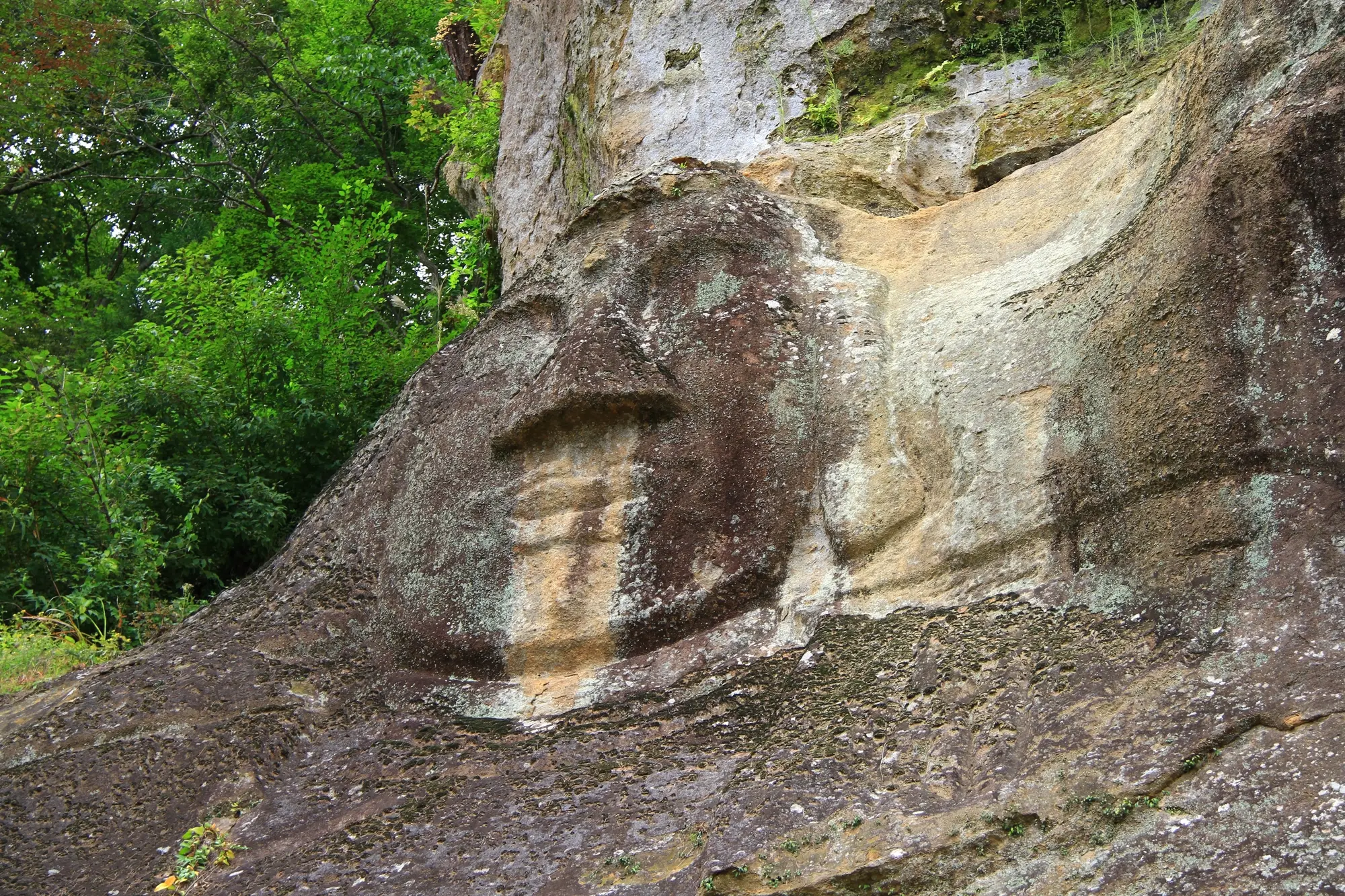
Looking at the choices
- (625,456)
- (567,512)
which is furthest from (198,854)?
(625,456)

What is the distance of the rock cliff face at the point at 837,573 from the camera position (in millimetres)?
3602

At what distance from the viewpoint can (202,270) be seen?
446 inches

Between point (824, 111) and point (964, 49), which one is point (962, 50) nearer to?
point (964, 49)

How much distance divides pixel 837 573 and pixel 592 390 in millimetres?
1125

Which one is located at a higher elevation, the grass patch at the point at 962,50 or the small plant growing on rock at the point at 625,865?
the grass patch at the point at 962,50

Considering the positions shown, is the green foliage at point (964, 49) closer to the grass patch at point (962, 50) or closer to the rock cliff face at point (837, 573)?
the grass patch at point (962, 50)

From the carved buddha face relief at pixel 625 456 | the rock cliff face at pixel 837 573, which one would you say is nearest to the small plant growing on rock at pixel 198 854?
the rock cliff face at pixel 837 573

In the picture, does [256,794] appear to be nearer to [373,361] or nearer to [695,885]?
[695,885]

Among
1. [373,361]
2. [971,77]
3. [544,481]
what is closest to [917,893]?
[544,481]

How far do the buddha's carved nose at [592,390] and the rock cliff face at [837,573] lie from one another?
0.05ft

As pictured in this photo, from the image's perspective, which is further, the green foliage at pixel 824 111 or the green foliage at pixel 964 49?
the green foliage at pixel 824 111

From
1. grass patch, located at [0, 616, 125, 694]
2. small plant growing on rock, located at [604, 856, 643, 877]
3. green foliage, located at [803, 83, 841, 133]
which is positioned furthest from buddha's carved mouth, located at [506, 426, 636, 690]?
grass patch, located at [0, 616, 125, 694]

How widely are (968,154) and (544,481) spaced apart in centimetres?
273

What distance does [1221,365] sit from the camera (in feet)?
13.2
